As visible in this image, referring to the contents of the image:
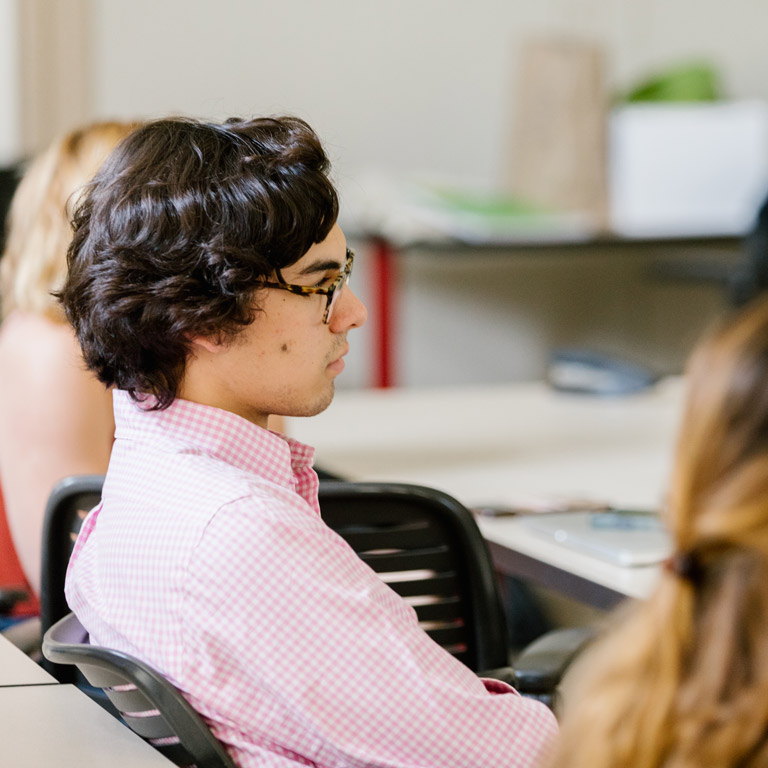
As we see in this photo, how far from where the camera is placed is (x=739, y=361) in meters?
0.62

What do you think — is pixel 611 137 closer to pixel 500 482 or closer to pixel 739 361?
pixel 500 482

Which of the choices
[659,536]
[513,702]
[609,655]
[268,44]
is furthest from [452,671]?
[268,44]

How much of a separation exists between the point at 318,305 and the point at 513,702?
41 cm

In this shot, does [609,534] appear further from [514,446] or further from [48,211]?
[48,211]

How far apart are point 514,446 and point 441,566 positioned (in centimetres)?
101

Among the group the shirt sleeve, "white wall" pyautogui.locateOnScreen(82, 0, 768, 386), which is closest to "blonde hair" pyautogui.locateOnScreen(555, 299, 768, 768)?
the shirt sleeve

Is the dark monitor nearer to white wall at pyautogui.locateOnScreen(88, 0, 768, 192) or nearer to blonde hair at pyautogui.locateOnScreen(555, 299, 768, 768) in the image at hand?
white wall at pyautogui.locateOnScreen(88, 0, 768, 192)

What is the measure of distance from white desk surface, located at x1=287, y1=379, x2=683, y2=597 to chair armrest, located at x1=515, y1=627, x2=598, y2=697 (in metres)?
0.09

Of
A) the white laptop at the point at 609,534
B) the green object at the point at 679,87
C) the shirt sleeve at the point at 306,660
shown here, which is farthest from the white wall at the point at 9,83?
the shirt sleeve at the point at 306,660

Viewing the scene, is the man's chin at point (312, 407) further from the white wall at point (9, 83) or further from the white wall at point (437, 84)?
the white wall at point (437, 84)

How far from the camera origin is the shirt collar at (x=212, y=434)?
1.10 meters

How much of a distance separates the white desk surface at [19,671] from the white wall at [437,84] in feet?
10.8

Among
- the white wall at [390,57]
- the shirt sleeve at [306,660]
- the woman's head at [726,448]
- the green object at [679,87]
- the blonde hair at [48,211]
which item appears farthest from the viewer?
the green object at [679,87]

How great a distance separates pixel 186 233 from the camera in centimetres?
111
